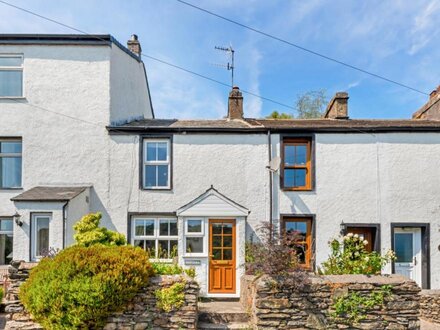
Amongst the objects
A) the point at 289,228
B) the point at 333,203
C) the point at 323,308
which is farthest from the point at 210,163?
the point at 323,308

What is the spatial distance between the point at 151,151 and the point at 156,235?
110 inches

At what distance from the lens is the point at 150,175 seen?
11109mm

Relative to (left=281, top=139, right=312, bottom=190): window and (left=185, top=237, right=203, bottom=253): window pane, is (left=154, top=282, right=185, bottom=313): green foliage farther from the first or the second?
(left=281, top=139, right=312, bottom=190): window

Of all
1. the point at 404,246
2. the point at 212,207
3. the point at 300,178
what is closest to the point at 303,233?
the point at 300,178

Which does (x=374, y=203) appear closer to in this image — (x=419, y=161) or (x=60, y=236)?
(x=419, y=161)

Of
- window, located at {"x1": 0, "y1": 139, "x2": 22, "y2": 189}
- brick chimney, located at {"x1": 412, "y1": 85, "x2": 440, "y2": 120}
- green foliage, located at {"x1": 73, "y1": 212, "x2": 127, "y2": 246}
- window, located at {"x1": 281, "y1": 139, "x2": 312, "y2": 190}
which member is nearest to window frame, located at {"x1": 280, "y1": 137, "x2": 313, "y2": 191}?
window, located at {"x1": 281, "y1": 139, "x2": 312, "y2": 190}

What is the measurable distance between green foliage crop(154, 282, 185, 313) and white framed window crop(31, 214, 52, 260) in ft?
16.5

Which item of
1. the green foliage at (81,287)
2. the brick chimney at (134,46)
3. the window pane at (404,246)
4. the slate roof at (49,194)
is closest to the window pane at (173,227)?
the slate roof at (49,194)

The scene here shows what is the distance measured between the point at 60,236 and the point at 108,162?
9.01 feet

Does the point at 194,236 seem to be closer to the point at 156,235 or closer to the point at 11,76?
the point at 156,235

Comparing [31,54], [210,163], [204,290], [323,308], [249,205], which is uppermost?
[31,54]

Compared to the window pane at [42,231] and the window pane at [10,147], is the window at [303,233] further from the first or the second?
the window pane at [10,147]

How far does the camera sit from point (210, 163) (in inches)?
436

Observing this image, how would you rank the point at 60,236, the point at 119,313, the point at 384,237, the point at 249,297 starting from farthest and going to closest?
1. the point at 384,237
2. the point at 60,236
3. the point at 249,297
4. the point at 119,313
